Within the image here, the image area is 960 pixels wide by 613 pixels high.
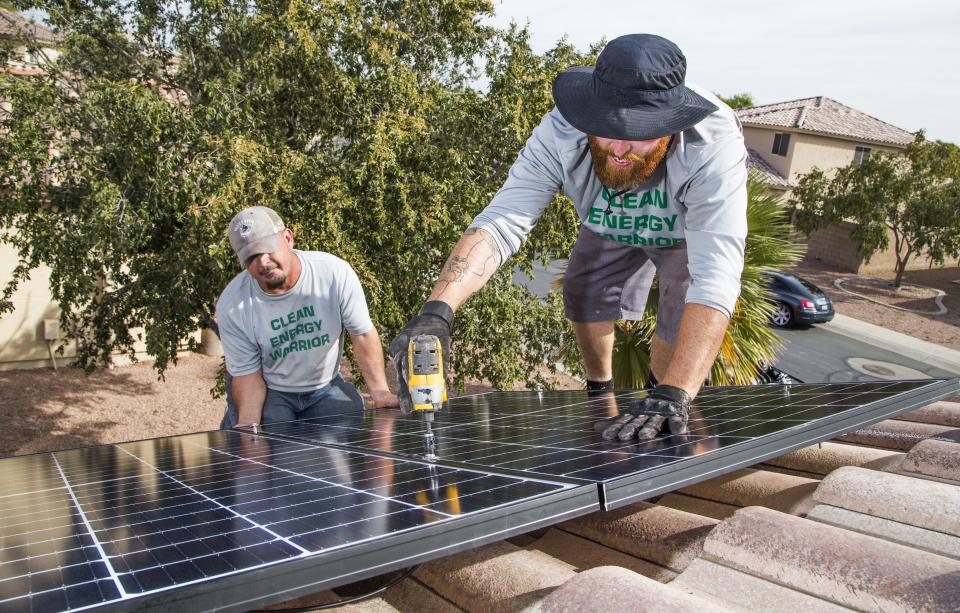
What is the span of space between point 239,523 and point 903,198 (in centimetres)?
3752

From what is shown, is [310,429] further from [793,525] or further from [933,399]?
[933,399]

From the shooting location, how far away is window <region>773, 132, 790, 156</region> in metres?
45.2

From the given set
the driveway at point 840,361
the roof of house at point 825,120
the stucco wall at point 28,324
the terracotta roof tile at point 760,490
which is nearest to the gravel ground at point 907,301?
the driveway at point 840,361

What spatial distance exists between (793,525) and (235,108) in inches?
320

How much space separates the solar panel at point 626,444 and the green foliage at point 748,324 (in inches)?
210

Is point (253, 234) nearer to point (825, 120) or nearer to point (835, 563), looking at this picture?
point (835, 563)

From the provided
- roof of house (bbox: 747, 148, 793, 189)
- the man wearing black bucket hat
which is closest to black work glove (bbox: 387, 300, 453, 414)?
the man wearing black bucket hat

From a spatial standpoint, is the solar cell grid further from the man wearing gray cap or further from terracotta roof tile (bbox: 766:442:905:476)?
the man wearing gray cap

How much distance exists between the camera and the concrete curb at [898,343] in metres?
23.3

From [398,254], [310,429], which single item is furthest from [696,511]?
[398,254]

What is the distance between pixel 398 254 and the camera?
8.95m

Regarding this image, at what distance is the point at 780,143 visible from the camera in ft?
150

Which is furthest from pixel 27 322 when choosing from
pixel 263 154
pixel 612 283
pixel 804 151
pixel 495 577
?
pixel 804 151

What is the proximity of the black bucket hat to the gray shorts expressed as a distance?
Answer: 1.22 metres
